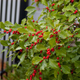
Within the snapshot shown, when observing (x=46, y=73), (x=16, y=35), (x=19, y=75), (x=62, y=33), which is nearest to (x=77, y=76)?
(x=46, y=73)

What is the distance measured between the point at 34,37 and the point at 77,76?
39cm

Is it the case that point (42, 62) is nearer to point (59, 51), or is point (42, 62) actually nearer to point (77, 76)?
point (59, 51)

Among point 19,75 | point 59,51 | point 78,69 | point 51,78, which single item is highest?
point 59,51

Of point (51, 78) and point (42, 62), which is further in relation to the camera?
point (51, 78)

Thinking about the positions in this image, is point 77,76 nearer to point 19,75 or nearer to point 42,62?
point 42,62

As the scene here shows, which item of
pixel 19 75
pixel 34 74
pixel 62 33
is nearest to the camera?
pixel 62 33

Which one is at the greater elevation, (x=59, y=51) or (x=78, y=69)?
(x=59, y=51)

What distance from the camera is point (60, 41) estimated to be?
664mm

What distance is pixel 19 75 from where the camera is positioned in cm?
139

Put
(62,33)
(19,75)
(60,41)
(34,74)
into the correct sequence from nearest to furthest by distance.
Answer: (62,33), (60,41), (34,74), (19,75)

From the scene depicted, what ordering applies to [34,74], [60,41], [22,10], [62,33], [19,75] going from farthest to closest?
[22,10] → [19,75] → [34,74] → [60,41] → [62,33]

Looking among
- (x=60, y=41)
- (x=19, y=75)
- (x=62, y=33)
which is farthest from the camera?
(x=19, y=75)

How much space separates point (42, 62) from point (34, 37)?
0.14 meters

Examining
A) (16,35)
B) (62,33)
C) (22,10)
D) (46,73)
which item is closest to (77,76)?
(46,73)
